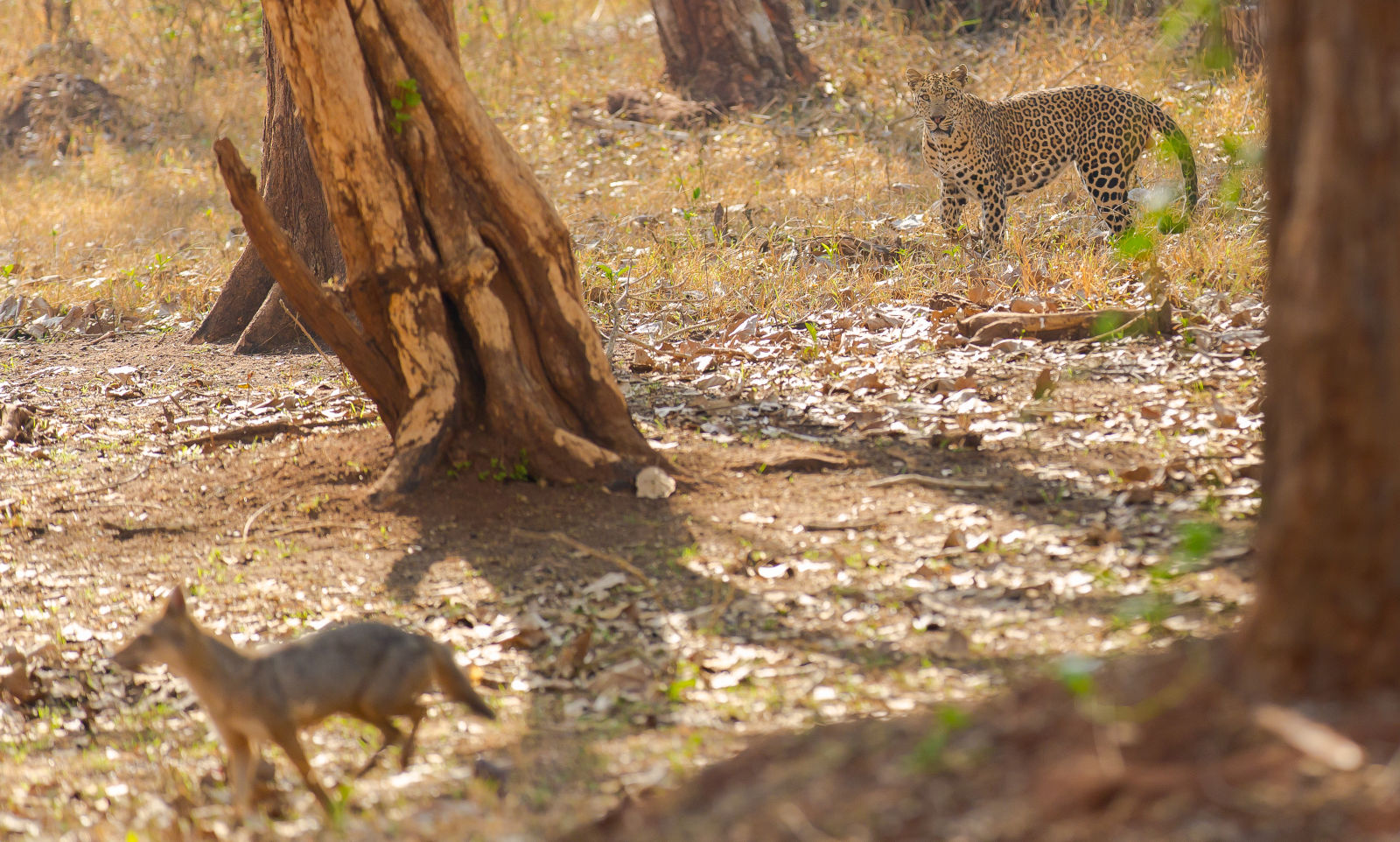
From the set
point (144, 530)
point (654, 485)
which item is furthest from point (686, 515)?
point (144, 530)

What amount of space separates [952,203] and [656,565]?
6006 mm

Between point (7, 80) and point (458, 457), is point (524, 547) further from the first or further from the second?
point (7, 80)

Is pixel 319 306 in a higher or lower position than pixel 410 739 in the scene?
higher

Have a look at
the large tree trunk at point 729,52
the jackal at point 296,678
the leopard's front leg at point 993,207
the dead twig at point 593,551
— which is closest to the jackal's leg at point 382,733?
the jackal at point 296,678

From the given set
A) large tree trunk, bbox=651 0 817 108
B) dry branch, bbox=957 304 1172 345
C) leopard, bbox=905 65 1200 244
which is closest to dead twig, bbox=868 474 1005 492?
dry branch, bbox=957 304 1172 345

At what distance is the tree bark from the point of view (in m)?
1.99

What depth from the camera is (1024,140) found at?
9633 millimetres

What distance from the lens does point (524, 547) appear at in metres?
4.90

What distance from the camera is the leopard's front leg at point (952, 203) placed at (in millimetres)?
9672

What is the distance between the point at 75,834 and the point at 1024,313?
18.5 feet

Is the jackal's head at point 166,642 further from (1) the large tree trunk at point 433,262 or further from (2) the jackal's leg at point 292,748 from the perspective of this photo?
(1) the large tree trunk at point 433,262

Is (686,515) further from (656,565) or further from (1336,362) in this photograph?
(1336,362)

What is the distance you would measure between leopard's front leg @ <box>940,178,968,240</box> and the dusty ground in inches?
117

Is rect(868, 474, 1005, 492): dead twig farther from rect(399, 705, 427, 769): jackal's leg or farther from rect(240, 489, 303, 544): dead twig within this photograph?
rect(240, 489, 303, 544): dead twig
